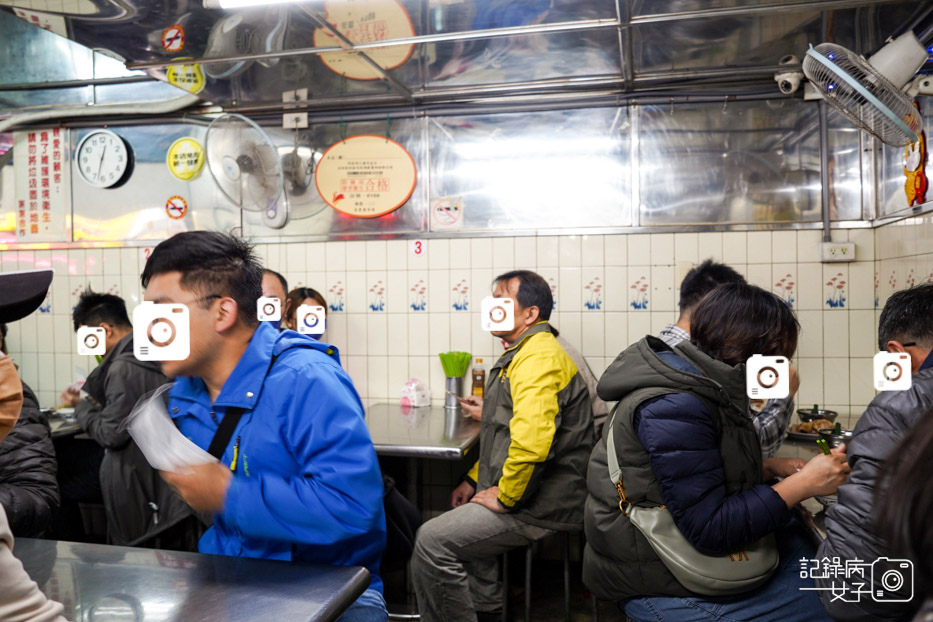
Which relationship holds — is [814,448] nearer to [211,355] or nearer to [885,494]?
[885,494]

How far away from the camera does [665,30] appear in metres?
2.97

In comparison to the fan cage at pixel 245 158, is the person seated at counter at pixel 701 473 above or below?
below

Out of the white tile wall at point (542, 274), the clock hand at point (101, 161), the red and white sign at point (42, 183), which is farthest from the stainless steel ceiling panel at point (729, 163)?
the red and white sign at point (42, 183)

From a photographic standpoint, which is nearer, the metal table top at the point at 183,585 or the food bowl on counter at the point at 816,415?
the metal table top at the point at 183,585


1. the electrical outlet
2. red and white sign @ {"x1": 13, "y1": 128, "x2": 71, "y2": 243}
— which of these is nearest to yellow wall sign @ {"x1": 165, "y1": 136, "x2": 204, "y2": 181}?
red and white sign @ {"x1": 13, "y1": 128, "x2": 71, "y2": 243}

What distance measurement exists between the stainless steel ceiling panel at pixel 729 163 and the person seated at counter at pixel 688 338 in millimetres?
1000

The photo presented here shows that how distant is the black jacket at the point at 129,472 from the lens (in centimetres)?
282

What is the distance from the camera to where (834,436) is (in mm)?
2871

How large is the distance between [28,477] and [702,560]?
6.56ft

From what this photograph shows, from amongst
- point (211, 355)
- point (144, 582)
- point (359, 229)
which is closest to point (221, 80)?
point (359, 229)

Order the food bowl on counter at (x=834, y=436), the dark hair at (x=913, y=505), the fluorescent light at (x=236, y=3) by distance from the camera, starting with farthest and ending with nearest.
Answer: the food bowl on counter at (x=834, y=436) < the fluorescent light at (x=236, y=3) < the dark hair at (x=913, y=505)

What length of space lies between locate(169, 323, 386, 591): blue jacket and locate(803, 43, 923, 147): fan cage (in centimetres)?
180

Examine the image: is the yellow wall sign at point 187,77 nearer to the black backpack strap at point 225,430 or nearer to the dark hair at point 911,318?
the black backpack strap at point 225,430
